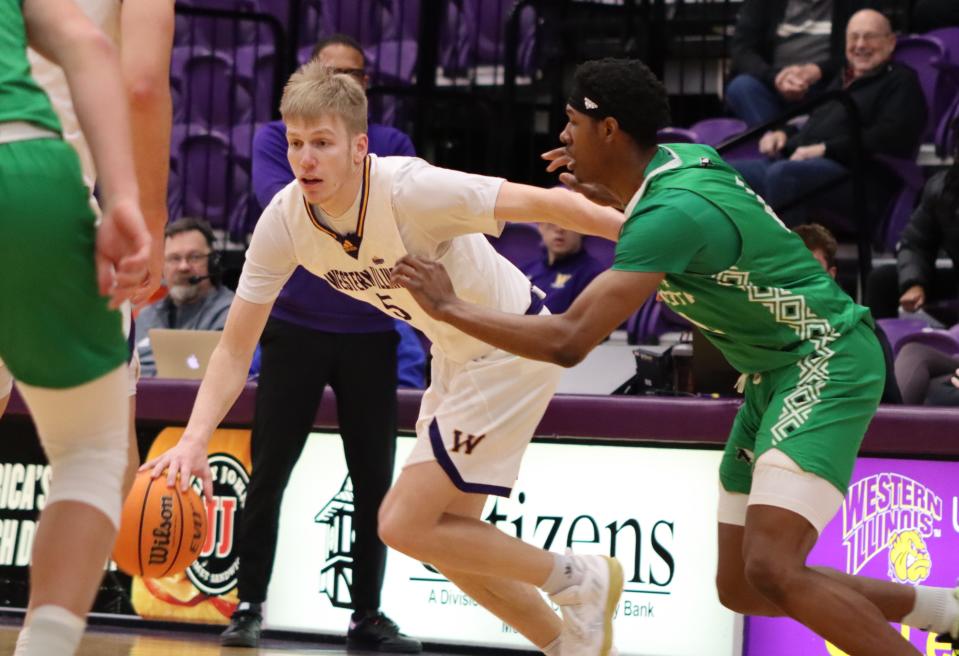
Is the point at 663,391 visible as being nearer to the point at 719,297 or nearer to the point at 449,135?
the point at 719,297

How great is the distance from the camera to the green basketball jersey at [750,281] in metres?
3.78

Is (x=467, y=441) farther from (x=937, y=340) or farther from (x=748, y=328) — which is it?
(x=937, y=340)

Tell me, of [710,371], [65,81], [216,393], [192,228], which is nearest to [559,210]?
[216,393]

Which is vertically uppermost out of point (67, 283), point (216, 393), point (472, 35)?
point (472, 35)

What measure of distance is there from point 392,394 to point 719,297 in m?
2.24

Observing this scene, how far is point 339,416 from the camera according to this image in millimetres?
5785

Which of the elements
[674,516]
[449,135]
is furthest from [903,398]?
[449,135]

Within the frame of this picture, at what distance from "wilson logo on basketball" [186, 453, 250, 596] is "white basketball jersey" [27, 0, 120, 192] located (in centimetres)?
309

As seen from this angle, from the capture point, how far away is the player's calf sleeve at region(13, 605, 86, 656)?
237 cm

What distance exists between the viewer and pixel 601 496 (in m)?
5.75

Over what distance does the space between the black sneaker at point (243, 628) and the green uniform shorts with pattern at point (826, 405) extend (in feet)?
8.42

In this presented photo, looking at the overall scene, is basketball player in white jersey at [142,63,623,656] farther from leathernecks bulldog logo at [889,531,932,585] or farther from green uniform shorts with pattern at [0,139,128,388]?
green uniform shorts with pattern at [0,139,128,388]

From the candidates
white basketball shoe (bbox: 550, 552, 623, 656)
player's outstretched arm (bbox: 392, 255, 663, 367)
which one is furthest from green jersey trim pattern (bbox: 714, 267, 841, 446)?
white basketball shoe (bbox: 550, 552, 623, 656)

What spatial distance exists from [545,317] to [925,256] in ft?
15.1
